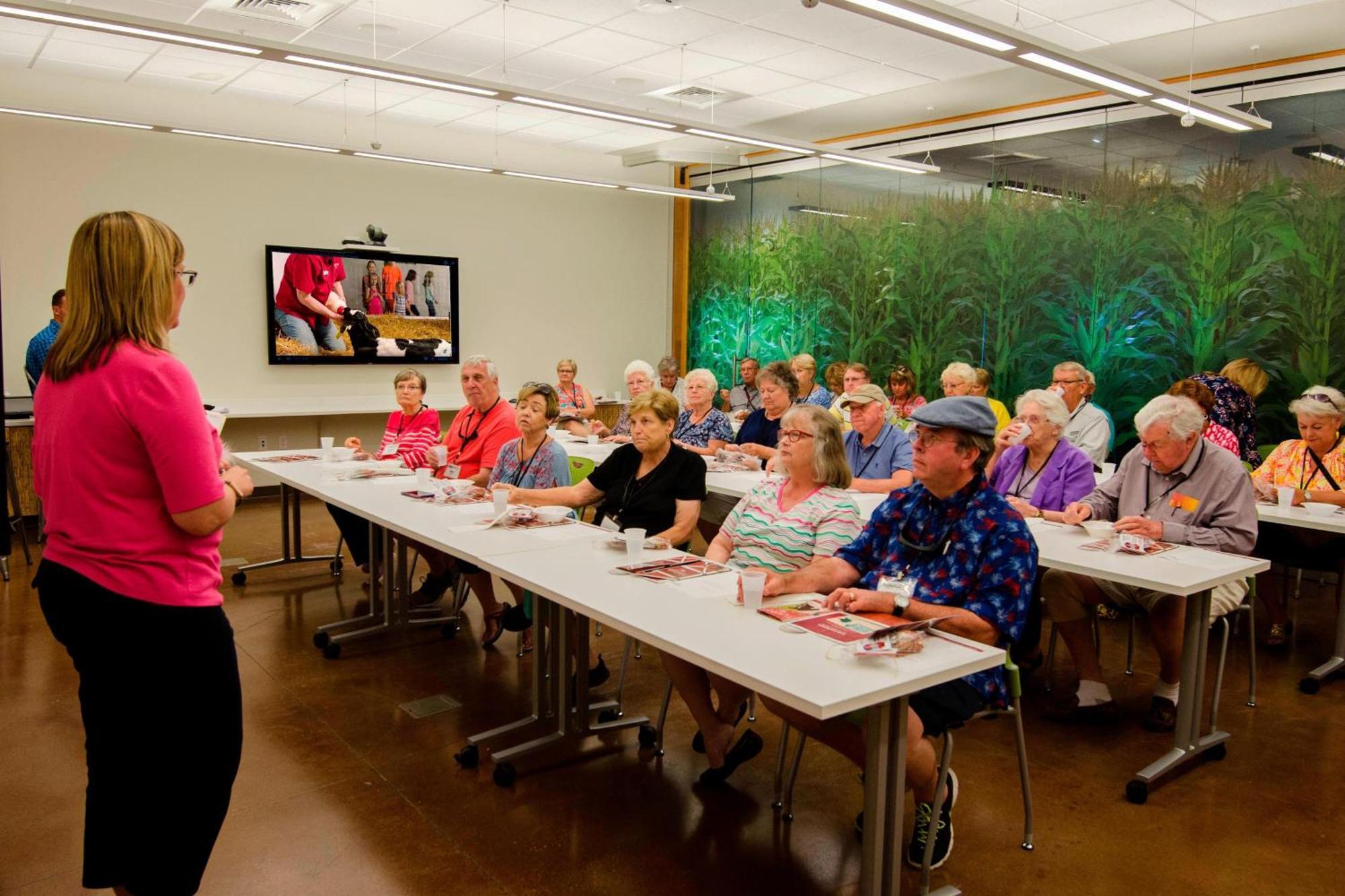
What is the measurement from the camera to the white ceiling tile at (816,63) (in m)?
6.71

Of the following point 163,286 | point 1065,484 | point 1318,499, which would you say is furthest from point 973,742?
point 163,286

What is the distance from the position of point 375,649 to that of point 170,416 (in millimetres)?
3119

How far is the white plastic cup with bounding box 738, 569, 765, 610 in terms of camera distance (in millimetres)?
2588

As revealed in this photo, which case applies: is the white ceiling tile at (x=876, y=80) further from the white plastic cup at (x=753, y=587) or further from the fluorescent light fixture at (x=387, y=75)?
the white plastic cup at (x=753, y=587)

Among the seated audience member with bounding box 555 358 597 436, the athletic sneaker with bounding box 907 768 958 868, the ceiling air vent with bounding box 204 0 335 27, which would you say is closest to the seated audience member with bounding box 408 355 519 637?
the ceiling air vent with bounding box 204 0 335 27

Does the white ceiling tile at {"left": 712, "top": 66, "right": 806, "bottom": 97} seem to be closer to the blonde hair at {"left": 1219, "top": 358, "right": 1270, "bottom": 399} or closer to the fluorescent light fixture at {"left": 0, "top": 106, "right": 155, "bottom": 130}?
the blonde hair at {"left": 1219, "top": 358, "right": 1270, "bottom": 399}

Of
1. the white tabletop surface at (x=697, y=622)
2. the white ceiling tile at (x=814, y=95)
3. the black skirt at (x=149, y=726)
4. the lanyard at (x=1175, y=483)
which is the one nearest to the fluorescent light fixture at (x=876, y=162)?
the white ceiling tile at (x=814, y=95)

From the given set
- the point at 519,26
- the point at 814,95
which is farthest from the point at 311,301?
the point at 814,95

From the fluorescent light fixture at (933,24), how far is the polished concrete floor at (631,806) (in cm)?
289

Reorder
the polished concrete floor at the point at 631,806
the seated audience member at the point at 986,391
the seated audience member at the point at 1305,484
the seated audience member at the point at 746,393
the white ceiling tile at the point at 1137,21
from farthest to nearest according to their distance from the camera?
the seated audience member at the point at 746,393
the seated audience member at the point at 986,391
the white ceiling tile at the point at 1137,21
the seated audience member at the point at 1305,484
the polished concrete floor at the point at 631,806

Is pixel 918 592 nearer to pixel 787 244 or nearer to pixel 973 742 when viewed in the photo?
pixel 973 742

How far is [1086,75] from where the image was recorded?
475 cm

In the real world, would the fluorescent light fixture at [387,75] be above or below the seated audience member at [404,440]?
above

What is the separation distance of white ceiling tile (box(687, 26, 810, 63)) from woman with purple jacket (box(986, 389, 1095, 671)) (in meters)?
3.38
